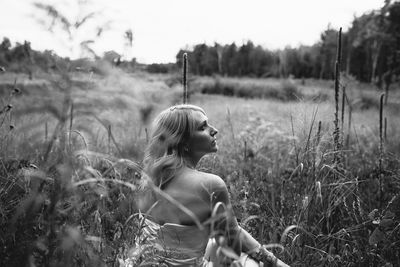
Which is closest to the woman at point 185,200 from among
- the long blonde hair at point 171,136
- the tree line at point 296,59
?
the long blonde hair at point 171,136

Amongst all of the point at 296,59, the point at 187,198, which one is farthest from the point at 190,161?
the point at 296,59

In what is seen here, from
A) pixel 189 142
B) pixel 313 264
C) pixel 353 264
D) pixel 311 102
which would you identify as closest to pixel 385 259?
pixel 353 264

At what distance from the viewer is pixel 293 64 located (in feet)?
149

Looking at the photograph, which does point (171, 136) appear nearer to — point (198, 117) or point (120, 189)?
point (198, 117)

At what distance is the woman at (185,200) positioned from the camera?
1.66m

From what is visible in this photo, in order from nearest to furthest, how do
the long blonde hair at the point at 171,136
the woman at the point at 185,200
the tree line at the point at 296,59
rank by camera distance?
the woman at the point at 185,200 → the long blonde hair at the point at 171,136 → the tree line at the point at 296,59

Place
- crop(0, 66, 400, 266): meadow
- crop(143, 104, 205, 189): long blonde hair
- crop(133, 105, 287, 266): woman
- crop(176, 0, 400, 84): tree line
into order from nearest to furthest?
crop(0, 66, 400, 266): meadow → crop(133, 105, 287, 266): woman → crop(143, 104, 205, 189): long blonde hair → crop(176, 0, 400, 84): tree line

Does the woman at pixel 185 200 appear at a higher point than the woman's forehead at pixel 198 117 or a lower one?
lower

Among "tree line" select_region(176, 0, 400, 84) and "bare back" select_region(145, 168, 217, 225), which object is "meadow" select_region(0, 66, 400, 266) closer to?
"bare back" select_region(145, 168, 217, 225)

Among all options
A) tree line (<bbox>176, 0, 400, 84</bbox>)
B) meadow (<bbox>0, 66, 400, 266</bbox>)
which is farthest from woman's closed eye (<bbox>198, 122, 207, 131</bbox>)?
tree line (<bbox>176, 0, 400, 84</bbox>)

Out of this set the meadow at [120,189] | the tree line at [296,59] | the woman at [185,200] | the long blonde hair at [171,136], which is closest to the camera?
the meadow at [120,189]

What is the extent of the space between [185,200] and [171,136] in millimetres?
354

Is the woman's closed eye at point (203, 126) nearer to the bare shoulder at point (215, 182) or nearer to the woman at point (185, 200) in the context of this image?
the woman at point (185, 200)

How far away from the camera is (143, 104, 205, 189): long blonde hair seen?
1903 millimetres
